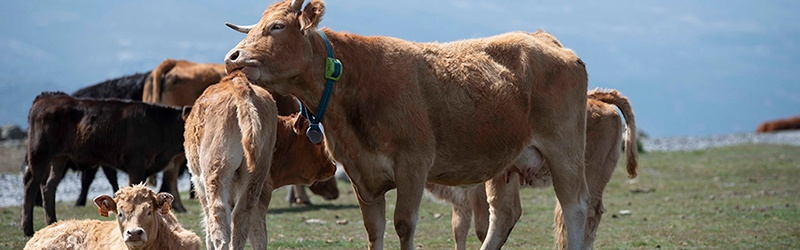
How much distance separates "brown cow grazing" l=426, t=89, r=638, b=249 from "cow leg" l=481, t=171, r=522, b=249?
26.6 inches

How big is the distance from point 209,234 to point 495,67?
305cm

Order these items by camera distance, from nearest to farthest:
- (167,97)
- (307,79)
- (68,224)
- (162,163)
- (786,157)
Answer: (307,79) < (68,224) < (162,163) < (167,97) < (786,157)

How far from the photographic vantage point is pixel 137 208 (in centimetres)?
928

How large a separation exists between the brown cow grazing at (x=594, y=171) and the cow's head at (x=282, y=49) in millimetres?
4165

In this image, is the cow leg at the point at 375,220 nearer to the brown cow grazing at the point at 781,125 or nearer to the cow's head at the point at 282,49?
the cow's head at the point at 282,49

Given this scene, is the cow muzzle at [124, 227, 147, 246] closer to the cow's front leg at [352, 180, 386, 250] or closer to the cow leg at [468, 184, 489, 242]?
the cow's front leg at [352, 180, 386, 250]

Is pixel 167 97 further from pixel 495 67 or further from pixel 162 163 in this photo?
pixel 495 67

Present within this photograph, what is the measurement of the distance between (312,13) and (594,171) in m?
4.68

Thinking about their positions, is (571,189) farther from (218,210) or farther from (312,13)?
(218,210)

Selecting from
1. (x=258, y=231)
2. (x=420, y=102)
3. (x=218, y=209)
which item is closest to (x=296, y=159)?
(x=258, y=231)

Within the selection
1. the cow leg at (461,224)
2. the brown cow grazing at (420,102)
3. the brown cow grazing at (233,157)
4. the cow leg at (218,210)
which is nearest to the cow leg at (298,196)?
the cow leg at (461,224)

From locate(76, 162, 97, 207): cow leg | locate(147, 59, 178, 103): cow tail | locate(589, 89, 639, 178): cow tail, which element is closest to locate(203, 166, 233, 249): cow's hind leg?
locate(589, 89, 639, 178): cow tail

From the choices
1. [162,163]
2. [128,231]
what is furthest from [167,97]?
[128,231]

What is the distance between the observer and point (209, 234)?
10039 millimetres
